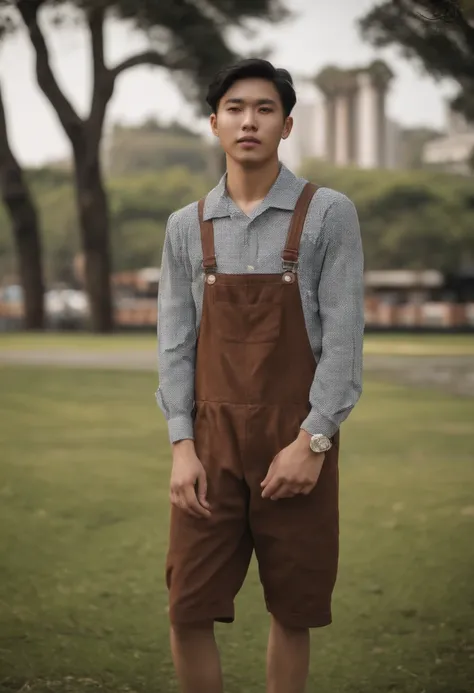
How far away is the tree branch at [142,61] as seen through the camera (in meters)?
21.7

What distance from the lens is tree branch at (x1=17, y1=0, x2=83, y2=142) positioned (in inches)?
774

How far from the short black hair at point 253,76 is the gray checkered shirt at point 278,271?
0.55 ft

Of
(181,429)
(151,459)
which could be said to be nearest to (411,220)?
(151,459)

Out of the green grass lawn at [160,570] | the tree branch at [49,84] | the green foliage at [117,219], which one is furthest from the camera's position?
the green foliage at [117,219]

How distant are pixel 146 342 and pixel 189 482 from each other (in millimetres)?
16762

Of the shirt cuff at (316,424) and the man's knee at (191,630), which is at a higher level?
the shirt cuff at (316,424)

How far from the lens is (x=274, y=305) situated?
2.67 meters

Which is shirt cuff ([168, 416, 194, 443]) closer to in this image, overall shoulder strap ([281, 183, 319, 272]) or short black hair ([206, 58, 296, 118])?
overall shoulder strap ([281, 183, 319, 272])

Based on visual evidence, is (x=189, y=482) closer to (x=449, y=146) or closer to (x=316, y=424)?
(x=316, y=424)

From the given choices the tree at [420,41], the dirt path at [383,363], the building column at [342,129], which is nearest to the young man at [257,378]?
the dirt path at [383,363]

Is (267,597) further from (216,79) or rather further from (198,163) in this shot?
(198,163)

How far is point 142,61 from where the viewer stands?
21.7 meters

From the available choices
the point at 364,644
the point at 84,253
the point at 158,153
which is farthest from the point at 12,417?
the point at 158,153

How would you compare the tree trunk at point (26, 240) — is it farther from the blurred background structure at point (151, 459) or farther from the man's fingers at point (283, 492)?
the man's fingers at point (283, 492)
